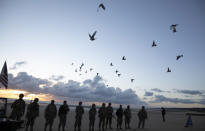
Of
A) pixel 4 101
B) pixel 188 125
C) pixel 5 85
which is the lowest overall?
pixel 188 125

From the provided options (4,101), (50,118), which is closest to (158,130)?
(50,118)

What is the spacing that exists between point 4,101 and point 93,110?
616 cm

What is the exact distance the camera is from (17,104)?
42.0ft

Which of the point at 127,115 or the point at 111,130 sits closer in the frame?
the point at 111,130

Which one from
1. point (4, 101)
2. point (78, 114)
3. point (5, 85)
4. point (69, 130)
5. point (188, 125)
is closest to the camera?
point (4, 101)

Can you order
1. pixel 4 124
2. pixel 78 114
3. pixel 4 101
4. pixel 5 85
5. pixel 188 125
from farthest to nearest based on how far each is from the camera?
pixel 188 125 < pixel 5 85 < pixel 78 114 < pixel 4 101 < pixel 4 124

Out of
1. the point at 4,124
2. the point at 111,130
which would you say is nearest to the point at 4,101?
the point at 4,124

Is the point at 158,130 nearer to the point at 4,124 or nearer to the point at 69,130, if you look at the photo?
the point at 69,130

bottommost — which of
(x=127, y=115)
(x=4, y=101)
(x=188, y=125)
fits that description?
(x=188, y=125)

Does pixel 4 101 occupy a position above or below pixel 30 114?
above

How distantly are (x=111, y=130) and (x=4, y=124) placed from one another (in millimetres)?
8967

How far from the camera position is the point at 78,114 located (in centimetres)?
1461

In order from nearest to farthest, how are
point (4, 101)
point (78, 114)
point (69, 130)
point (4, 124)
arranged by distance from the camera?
point (4, 124) < point (4, 101) < point (78, 114) < point (69, 130)

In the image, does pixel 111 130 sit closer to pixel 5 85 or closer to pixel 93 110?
pixel 93 110
